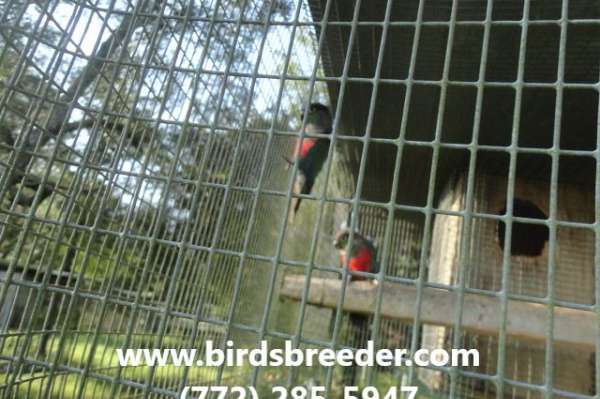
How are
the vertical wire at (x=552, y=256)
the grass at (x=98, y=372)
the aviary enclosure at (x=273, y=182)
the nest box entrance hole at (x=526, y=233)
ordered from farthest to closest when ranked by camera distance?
the nest box entrance hole at (x=526, y=233)
the grass at (x=98, y=372)
the aviary enclosure at (x=273, y=182)
the vertical wire at (x=552, y=256)

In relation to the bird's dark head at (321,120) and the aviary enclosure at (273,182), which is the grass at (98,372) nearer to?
the aviary enclosure at (273,182)

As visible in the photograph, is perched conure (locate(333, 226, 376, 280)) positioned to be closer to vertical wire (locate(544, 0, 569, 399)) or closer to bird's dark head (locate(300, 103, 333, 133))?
bird's dark head (locate(300, 103, 333, 133))

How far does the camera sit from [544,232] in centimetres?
379

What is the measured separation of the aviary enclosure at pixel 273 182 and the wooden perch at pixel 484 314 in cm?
1

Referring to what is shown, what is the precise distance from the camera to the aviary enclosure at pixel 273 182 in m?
0.88

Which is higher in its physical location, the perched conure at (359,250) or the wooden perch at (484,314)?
the perched conure at (359,250)

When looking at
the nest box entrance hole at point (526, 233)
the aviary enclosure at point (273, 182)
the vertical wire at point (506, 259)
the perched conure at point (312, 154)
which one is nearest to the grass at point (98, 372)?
the aviary enclosure at point (273, 182)

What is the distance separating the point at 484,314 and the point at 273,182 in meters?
1.29

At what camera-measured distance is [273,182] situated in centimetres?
221

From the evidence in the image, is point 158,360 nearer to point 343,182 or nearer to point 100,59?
point 100,59

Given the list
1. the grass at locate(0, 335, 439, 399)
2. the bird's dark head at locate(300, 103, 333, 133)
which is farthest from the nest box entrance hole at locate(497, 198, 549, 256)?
the grass at locate(0, 335, 439, 399)

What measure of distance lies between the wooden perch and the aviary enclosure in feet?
0.04

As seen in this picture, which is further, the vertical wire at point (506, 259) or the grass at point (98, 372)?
the grass at point (98, 372)

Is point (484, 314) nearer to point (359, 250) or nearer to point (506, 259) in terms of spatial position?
point (359, 250)
